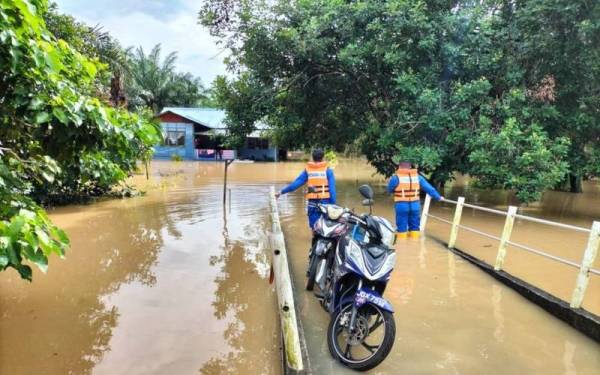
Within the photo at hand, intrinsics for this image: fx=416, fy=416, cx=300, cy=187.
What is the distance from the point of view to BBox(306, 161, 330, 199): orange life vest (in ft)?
20.1

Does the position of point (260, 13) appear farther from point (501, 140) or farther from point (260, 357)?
point (260, 357)

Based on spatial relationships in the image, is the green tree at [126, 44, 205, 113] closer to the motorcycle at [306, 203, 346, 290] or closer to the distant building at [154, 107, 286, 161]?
the distant building at [154, 107, 286, 161]

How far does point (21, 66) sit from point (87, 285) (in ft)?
13.1

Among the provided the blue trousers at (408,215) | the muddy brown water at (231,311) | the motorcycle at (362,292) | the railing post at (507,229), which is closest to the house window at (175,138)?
the muddy brown water at (231,311)

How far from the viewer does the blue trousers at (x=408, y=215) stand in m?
7.09

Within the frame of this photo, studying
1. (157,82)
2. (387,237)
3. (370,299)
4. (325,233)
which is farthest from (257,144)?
(370,299)

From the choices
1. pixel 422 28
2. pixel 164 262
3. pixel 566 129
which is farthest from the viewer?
pixel 566 129

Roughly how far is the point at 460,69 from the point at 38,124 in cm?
1097

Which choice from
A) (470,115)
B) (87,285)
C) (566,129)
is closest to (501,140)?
(470,115)

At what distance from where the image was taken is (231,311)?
4.95 metres

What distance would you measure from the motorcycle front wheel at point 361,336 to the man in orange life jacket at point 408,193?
372cm

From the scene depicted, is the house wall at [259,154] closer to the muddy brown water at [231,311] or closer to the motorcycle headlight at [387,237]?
Answer: the muddy brown water at [231,311]

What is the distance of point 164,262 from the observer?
698 centimetres

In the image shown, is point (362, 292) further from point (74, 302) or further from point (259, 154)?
point (259, 154)
